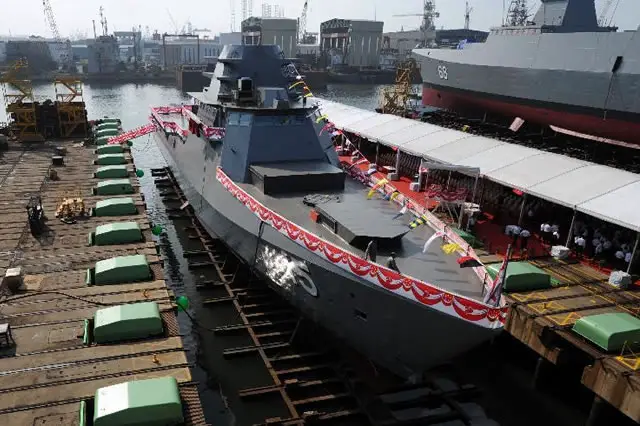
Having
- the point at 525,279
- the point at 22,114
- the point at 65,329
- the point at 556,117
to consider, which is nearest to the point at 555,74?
the point at 556,117

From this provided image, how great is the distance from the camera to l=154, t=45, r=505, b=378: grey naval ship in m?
12.0

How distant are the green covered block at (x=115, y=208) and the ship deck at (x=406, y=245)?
4679 mm

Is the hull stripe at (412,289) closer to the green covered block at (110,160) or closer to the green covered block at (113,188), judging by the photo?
the green covered block at (113,188)

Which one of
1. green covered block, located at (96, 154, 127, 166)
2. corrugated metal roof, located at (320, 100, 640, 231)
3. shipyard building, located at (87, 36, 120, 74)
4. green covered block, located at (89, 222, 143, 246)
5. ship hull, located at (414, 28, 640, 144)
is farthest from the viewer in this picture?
shipyard building, located at (87, 36, 120, 74)

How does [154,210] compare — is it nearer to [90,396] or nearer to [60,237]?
[60,237]

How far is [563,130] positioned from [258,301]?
100 ft

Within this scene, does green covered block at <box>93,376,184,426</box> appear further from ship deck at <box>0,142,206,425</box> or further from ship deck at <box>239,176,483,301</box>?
ship deck at <box>239,176,483,301</box>

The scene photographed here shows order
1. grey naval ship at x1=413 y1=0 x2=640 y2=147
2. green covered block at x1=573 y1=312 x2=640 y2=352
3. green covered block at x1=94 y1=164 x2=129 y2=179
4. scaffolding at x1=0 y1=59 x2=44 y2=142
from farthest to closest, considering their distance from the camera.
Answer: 1. scaffolding at x1=0 y1=59 x2=44 y2=142
2. grey naval ship at x1=413 y1=0 x2=640 y2=147
3. green covered block at x1=94 y1=164 x2=129 y2=179
4. green covered block at x1=573 y1=312 x2=640 y2=352

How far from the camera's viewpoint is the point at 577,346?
12.7 meters

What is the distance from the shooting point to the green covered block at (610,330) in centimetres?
1249

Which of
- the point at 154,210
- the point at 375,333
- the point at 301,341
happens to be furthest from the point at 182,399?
the point at 154,210

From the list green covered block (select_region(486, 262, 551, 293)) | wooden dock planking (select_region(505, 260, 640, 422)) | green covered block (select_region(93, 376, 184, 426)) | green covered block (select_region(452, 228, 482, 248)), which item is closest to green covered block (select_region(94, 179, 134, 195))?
green covered block (select_region(93, 376, 184, 426))

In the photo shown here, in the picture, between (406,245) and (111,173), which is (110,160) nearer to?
(111,173)

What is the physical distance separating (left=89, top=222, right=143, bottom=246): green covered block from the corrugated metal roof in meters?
16.1
